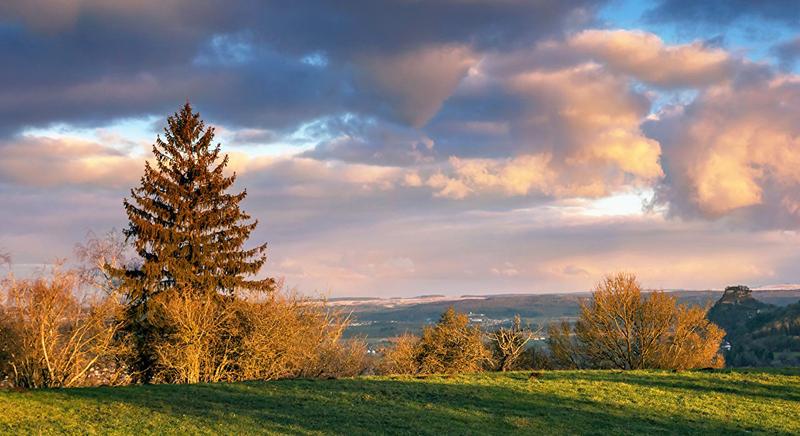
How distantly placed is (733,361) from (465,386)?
253ft

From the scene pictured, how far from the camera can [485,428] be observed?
18094 mm

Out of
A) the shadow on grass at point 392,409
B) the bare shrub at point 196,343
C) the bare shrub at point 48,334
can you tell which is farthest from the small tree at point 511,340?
the bare shrub at point 48,334

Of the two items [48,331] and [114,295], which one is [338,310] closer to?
[114,295]

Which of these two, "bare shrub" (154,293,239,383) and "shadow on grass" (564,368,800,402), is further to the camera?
"bare shrub" (154,293,239,383)

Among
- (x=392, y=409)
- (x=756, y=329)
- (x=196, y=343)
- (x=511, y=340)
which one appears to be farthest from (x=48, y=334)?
(x=756, y=329)

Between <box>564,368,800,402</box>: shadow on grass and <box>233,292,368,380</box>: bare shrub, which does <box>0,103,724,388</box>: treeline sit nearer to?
<box>233,292,368,380</box>: bare shrub

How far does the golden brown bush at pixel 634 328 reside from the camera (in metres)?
47.7

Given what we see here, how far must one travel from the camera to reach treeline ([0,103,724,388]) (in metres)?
29.2

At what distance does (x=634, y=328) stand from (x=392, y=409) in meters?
32.6

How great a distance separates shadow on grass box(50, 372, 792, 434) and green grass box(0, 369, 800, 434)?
0.03 meters

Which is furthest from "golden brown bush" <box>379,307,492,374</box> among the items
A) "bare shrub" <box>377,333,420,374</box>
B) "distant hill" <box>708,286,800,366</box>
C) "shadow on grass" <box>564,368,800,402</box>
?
"distant hill" <box>708,286,800,366</box>

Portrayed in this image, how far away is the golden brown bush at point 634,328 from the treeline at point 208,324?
0.09 metres

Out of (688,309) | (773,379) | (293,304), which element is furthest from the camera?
(688,309)

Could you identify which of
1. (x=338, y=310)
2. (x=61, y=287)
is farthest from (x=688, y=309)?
(x=61, y=287)
